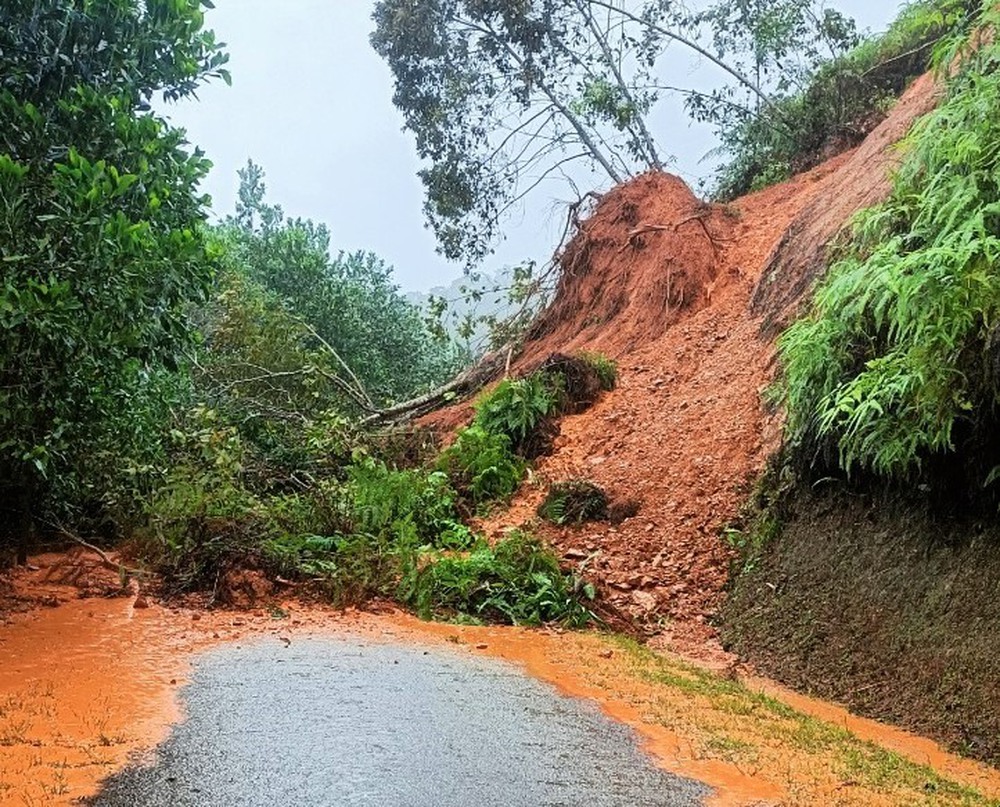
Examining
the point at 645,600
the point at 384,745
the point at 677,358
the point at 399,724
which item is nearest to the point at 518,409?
the point at 677,358

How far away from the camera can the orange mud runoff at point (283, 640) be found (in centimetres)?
333

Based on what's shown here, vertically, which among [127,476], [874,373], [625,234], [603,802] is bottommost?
[603,802]

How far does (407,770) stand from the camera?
3.42 metres

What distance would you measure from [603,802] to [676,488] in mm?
6300

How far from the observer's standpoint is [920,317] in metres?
5.28

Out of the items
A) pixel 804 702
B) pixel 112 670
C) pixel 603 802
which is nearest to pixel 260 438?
pixel 112 670

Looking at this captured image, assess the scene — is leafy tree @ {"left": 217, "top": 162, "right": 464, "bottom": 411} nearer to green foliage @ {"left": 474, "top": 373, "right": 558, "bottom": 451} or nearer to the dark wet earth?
green foliage @ {"left": 474, "top": 373, "right": 558, "bottom": 451}

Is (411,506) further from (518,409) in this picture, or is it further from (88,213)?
(88,213)

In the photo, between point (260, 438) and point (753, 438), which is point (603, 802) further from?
point (260, 438)

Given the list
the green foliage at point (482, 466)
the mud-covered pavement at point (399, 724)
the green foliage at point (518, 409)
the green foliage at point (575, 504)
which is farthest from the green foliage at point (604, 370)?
the mud-covered pavement at point (399, 724)

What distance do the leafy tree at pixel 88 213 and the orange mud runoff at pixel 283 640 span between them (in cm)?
130

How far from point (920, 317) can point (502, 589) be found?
13.3 ft

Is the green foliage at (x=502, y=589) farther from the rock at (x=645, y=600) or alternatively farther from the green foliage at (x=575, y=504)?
the green foliage at (x=575, y=504)

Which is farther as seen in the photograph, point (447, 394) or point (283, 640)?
point (447, 394)
